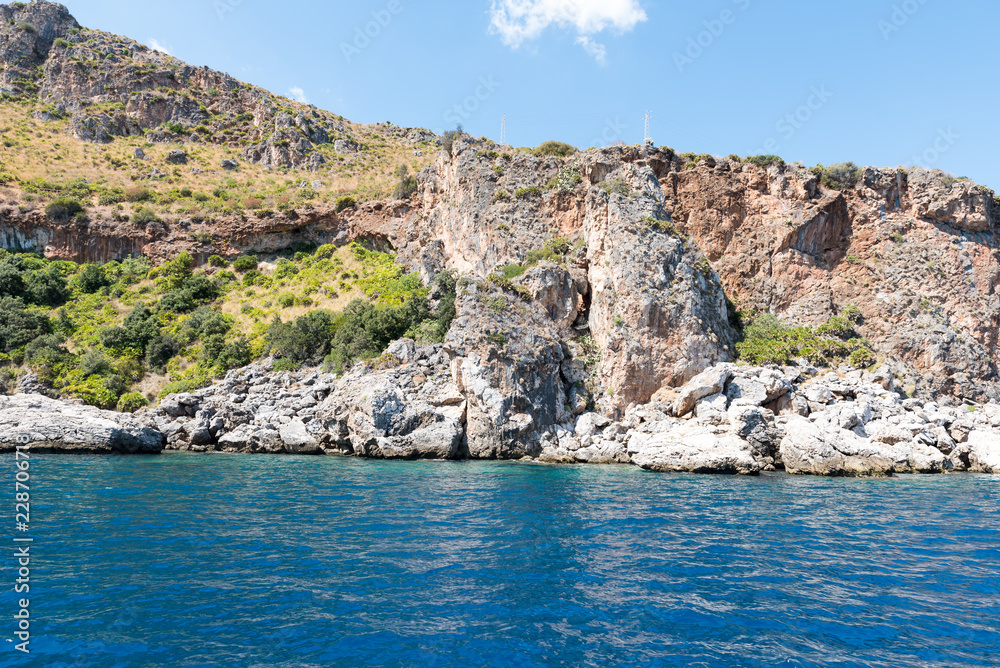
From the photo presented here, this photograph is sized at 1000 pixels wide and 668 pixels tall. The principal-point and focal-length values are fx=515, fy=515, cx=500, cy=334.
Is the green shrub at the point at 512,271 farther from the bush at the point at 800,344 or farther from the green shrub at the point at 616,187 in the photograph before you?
the bush at the point at 800,344

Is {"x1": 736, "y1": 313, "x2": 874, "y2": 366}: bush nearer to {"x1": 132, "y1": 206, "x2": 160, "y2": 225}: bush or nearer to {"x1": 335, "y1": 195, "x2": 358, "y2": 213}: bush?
{"x1": 335, "y1": 195, "x2": 358, "y2": 213}: bush

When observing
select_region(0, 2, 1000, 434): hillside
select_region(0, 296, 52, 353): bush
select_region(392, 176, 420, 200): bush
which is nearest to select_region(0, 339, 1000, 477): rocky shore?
select_region(0, 2, 1000, 434): hillside

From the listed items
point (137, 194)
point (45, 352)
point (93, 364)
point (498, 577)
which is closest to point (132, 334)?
point (93, 364)

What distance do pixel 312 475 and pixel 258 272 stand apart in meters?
31.6

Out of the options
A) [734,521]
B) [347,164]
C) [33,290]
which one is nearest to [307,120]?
[347,164]

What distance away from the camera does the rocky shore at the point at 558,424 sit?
22.1m

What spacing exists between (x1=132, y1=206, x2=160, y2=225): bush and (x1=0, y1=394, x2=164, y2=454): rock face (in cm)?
2611

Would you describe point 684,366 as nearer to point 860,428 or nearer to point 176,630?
point 860,428

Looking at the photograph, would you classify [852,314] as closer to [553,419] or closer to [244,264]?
[553,419]

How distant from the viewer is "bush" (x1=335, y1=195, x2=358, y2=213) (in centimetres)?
4858

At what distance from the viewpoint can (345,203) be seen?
48938 millimetres

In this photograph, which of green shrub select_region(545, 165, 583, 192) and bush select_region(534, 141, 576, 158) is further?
bush select_region(534, 141, 576, 158)

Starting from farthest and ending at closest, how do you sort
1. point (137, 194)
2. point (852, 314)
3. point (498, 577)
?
1. point (137, 194)
2. point (852, 314)
3. point (498, 577)

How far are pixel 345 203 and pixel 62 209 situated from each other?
23009mm
